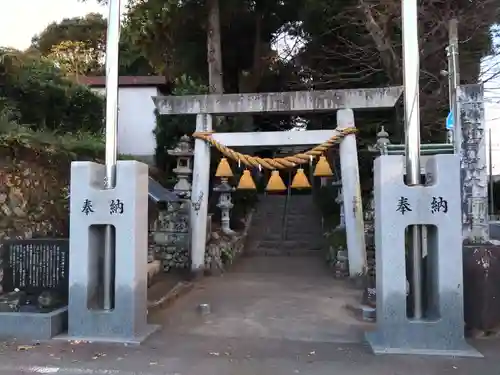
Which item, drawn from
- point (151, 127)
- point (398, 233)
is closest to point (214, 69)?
point (151, 127)

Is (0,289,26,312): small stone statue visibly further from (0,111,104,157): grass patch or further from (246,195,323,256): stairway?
(246,195,323,256): stairway

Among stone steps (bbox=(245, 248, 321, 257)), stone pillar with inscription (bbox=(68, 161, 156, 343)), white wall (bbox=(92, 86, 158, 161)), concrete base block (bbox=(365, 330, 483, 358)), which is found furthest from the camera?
white wall (bbox=(92, 86, 158, 161))

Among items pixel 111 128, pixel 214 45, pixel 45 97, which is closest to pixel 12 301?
pixel 111 128

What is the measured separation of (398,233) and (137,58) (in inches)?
815

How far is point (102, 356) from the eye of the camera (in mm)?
6031

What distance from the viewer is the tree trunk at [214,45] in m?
16.7

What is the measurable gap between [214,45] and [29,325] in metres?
12.3

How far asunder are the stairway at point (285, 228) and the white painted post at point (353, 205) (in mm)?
4926

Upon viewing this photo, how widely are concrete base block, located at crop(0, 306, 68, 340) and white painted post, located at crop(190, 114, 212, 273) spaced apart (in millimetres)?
6024

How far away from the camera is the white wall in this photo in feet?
60.3

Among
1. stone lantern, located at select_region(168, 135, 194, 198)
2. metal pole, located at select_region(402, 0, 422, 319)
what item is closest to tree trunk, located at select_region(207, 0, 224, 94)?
stone lantern, located at select_region(168, 135, 194, 198)

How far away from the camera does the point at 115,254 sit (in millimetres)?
6898

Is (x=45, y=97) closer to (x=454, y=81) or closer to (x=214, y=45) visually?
(x=214, y=45)

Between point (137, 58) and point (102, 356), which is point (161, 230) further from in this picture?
point (137, 58)
